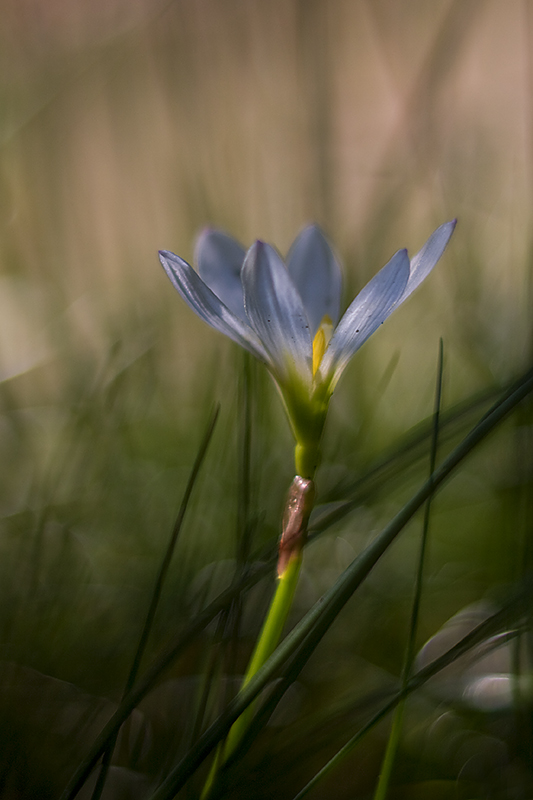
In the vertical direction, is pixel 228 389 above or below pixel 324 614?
above

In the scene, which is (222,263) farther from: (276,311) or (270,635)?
(270,635)

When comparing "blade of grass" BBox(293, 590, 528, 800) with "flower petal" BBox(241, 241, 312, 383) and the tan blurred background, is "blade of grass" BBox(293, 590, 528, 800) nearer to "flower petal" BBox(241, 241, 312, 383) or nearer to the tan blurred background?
"flower petal" BBox(241, 241, 312, 383)

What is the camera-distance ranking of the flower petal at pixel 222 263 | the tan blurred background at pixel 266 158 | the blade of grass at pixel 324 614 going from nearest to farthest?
the blade of grass at pixel 324 614, the flower petal at pixel 222 263, the tan blurred background at pixel 266 158

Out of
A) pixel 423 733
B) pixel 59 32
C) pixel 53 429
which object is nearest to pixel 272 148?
pixel 59 32

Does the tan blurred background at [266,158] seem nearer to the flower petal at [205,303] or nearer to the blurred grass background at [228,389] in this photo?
the blurred grass background at [228,389]

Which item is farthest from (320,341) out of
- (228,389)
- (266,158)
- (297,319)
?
(266,158)

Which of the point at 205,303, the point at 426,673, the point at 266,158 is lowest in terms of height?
the point at 426,673

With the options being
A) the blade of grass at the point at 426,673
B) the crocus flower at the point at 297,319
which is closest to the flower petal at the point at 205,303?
the crocus flower at the point at 297,319

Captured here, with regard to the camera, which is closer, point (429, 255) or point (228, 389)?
point (429, 255)
